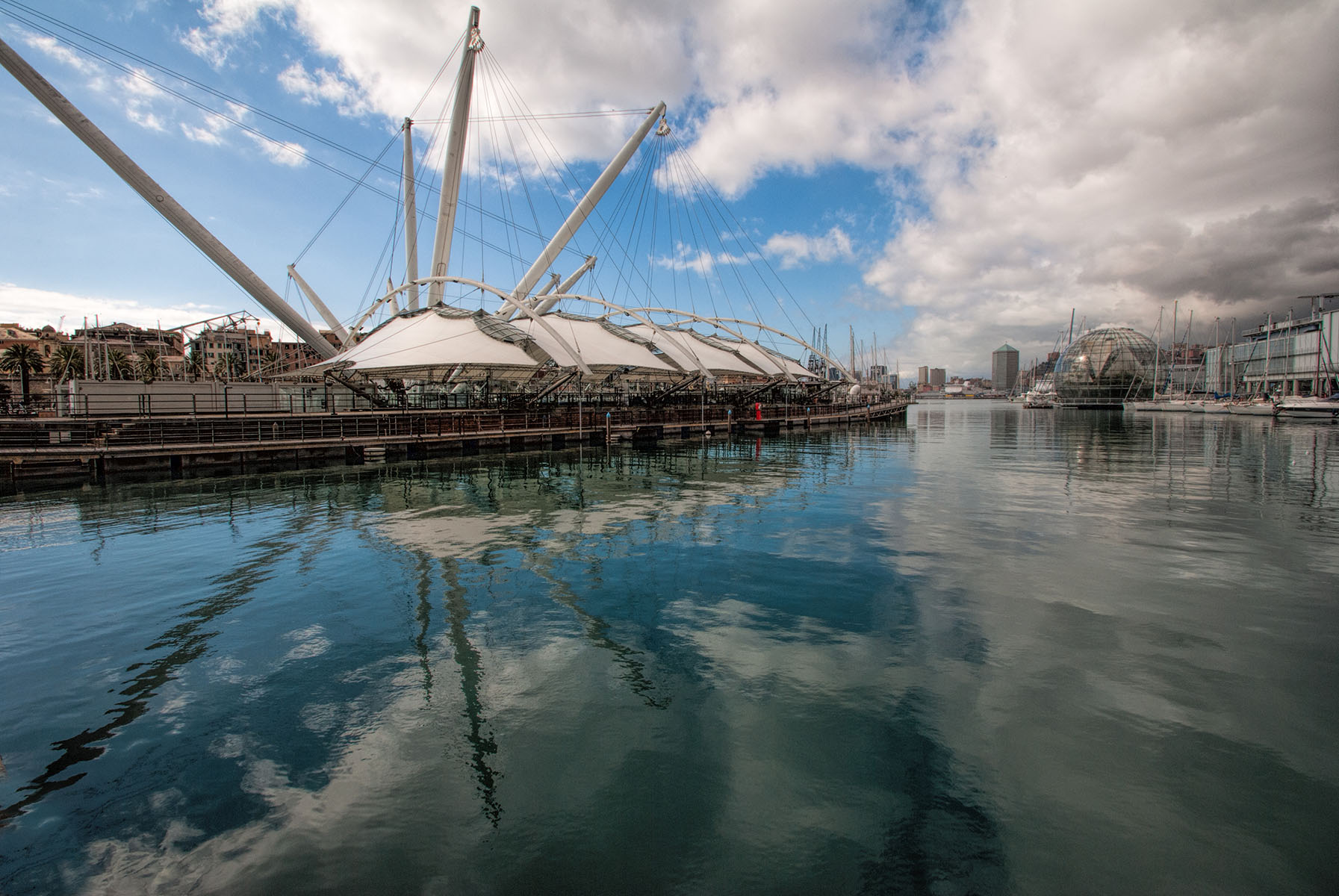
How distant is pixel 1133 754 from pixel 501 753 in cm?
686

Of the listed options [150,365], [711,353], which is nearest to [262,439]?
[711,353]

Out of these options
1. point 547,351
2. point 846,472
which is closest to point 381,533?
point 846,472

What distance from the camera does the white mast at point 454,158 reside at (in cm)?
4741

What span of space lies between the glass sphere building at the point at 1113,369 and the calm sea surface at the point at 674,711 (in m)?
145

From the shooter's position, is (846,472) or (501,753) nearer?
(501,753)

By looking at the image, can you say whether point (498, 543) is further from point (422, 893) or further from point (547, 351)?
point (547, 351)

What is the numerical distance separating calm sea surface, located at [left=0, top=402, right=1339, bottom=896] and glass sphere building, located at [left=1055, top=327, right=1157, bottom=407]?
5701 inches

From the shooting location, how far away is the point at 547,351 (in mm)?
47938

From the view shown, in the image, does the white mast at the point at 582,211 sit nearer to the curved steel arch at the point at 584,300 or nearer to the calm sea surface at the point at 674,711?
the curved steel arch at the point at 584,300

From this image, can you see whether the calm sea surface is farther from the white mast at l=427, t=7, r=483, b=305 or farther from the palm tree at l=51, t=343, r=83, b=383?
the palm tree at l=51, t=343, r=83, b=383

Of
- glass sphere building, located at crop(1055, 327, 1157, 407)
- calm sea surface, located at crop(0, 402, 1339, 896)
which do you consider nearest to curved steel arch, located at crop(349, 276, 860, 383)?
calm sea surface, located at crop(0, 402, 1339, 896)

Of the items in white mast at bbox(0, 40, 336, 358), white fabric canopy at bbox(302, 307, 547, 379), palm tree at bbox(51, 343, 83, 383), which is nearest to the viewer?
white mast at bbox(0, 40, 336, 358)

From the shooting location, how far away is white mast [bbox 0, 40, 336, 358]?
3294cm

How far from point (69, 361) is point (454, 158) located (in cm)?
6587
